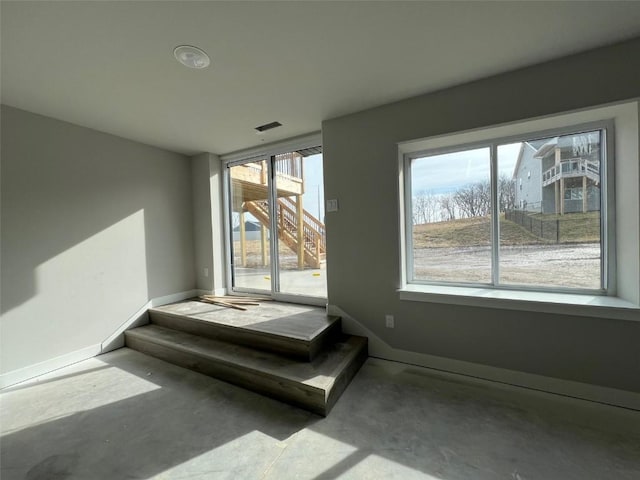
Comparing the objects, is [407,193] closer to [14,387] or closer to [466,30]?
[466,30]

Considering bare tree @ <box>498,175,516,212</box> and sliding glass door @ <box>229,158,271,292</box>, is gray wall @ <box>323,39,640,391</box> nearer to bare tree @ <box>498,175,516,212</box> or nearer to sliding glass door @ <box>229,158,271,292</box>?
bare tree @ <box>498,175,516,212</box>

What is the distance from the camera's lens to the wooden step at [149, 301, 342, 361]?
7.75 feet

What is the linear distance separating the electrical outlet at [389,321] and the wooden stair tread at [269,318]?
1.68ft

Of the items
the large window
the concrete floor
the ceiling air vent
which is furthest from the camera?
the ceiling air vent

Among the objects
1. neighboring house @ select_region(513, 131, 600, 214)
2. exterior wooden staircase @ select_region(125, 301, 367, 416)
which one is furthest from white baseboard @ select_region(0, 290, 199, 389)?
neighboring house @ select_region(513, 131, 600, 214)

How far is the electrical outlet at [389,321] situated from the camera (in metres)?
2.61

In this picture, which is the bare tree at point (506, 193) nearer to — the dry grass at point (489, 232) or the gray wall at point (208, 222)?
the dry grass at point (489, 232)

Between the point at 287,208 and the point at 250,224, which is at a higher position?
the point at 287,208

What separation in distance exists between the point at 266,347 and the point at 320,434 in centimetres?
97

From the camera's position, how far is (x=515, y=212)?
2420mm

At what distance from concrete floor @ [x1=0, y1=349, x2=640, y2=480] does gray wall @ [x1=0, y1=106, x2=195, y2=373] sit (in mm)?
581

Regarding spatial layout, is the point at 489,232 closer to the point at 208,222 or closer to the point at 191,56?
the point at 191,56

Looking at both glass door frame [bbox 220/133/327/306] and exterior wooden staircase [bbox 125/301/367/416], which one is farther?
glass door frame [bbox 220/133/327/306]

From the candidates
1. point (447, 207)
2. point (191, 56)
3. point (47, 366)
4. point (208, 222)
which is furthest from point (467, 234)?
point (47, 366)
